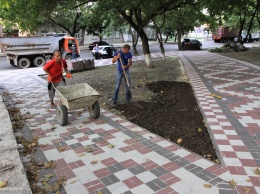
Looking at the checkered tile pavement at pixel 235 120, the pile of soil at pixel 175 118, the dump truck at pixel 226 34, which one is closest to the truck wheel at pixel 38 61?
the checkered tile pavement at pixel 235 120

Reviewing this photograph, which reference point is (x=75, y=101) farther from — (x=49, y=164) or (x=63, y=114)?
(x=49, y=164)

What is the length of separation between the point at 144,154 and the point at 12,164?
6.46ft

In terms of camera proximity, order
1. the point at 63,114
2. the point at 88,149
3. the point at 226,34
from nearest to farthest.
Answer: the point at 88,149, the point at 63,114, the point at 226,34

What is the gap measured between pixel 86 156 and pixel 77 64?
36.4 ft

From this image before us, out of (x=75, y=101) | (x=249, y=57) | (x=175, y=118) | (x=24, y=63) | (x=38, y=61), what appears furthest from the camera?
(x=38, y=61)

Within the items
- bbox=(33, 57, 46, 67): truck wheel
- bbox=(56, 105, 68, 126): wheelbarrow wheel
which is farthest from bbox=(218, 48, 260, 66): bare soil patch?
bbox=(33, 57, 46, 67): truck wheel

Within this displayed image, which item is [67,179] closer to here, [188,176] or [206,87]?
[188,176]

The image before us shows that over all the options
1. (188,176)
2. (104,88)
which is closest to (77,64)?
(104,88)

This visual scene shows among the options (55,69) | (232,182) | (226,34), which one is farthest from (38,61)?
(226,34)

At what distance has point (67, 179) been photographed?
11.7 feet

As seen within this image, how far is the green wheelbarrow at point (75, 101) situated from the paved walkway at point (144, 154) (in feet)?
0.68

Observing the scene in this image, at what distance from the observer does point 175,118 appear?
5.64 m

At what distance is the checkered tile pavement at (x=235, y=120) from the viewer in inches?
145

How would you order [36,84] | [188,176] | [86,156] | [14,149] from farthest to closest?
[36,84] → [86,156] → [14,149] → [188,176]
